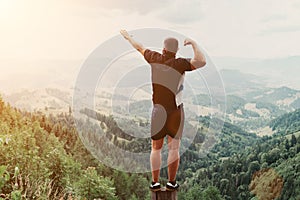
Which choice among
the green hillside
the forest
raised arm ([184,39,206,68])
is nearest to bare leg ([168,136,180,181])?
raised arm ([184,39,206,68])

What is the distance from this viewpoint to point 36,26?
140 inches

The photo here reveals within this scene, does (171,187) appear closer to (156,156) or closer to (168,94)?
(156,156)

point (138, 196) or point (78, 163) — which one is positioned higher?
point (78, 163)

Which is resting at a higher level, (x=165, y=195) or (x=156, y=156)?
(x=156, y=156)

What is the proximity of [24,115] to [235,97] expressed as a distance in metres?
1.68

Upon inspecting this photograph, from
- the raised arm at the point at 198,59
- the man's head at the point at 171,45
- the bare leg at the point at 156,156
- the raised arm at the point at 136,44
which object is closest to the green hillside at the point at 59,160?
the bare leg at the point at 156,156

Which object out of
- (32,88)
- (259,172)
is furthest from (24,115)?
(259,172)

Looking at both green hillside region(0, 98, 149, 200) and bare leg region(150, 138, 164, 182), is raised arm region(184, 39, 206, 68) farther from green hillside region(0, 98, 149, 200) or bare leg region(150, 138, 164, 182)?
green hillside region(0, 98, 149, 200)

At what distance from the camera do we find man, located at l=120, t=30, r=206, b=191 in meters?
2.26

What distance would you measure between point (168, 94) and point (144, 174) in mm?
1623

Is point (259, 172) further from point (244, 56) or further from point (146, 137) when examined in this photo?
point (146, 137)

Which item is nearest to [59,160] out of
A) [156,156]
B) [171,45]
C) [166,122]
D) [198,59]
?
[156,156]

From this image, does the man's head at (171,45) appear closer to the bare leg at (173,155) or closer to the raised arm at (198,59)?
the raised arm at (198,59)

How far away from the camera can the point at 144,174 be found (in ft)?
12.4
